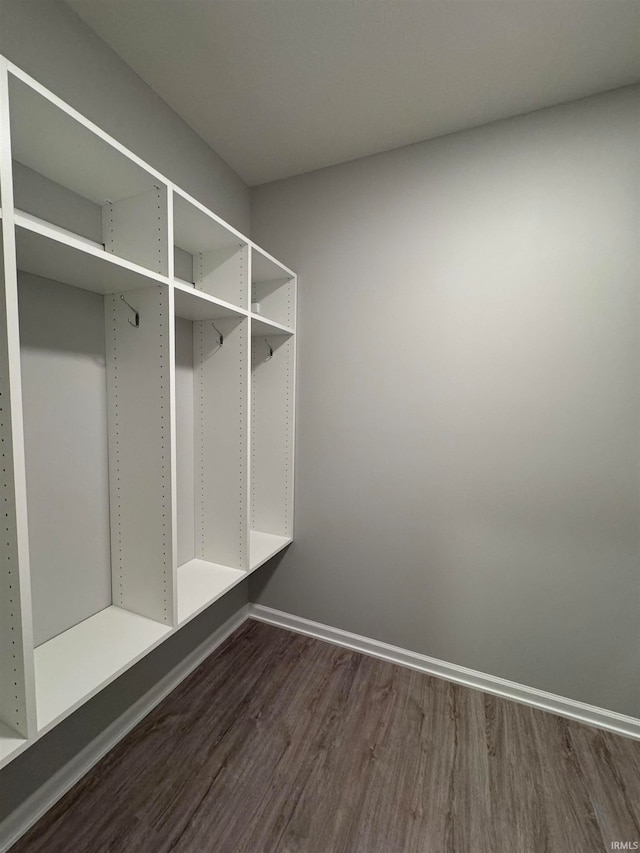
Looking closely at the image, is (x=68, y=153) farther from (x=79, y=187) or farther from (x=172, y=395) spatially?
(x=172, y=395)

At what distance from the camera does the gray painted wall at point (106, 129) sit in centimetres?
107

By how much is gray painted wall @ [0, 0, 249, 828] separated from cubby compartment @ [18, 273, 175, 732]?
0.06 feet

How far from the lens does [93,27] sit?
1.21 metres

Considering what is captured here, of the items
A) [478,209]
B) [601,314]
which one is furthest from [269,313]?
[601,314]

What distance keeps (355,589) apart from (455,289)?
1692 millimetres

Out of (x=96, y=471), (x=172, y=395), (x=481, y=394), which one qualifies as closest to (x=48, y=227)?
(x=172, y=395)

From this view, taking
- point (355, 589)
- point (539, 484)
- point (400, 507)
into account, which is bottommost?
point (355, 589)

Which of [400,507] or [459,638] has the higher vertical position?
[400,507]

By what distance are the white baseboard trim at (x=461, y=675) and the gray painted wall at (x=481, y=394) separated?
0.15 ft

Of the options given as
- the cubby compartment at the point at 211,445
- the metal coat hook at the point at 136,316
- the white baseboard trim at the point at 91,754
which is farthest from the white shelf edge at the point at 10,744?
the metal coat hook at the point at 136,316

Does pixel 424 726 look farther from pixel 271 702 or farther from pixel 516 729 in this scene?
pixel 271 702

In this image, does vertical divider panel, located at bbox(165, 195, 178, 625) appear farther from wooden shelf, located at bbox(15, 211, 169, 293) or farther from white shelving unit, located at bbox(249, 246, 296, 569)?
white shelving unit, located at bbox(249, 246, 296, 569)

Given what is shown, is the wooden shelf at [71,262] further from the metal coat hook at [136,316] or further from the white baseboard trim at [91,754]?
the white baseboard trim at [91,754]

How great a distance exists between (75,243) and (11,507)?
68cm
